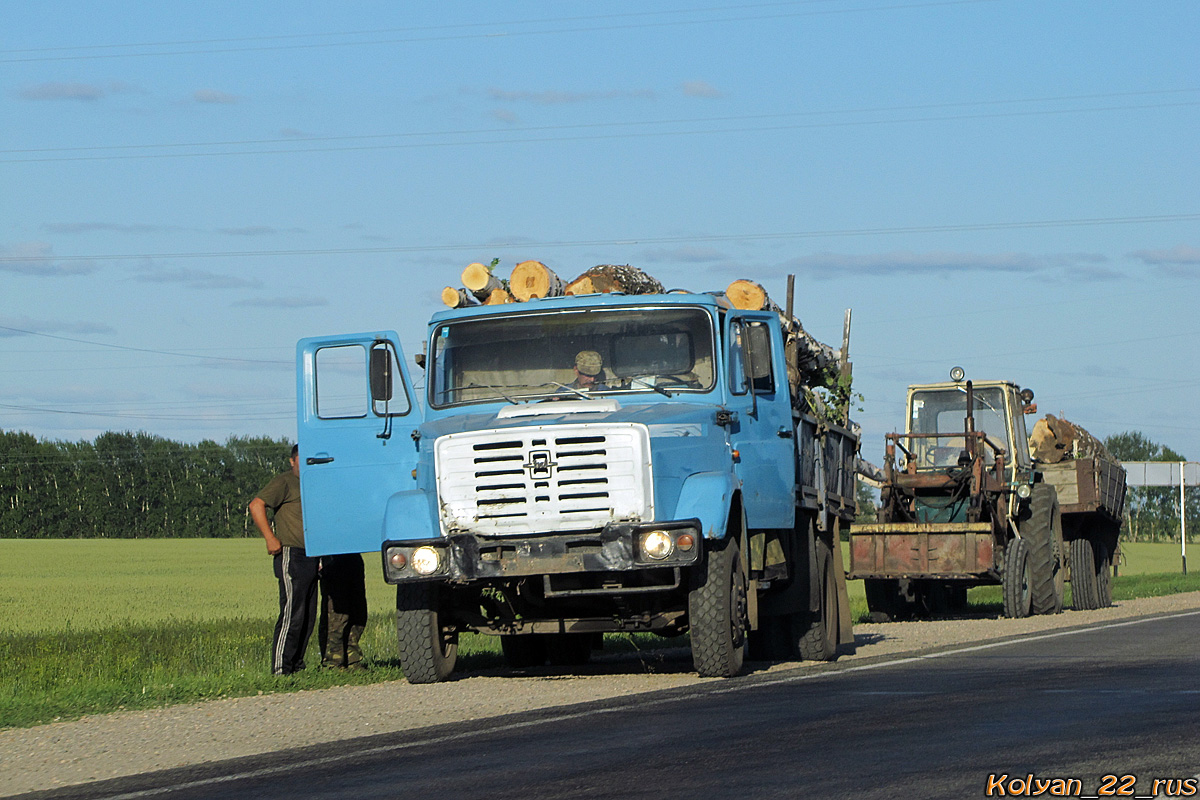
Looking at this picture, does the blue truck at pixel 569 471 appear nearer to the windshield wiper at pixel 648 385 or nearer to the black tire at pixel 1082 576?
the windshield wiper at pixel 648 385

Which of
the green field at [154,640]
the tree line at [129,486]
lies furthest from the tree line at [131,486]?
the green field at [154,640]

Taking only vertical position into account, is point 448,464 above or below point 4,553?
above

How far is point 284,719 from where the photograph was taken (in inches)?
433

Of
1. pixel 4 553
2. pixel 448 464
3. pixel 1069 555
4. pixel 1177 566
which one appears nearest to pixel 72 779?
pixel 448 464

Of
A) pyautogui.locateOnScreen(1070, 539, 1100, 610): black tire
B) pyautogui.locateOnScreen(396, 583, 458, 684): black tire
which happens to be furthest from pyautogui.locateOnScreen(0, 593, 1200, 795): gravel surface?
pyautogui.locateOnScreen(1070, 539, 1100, 610): black tire

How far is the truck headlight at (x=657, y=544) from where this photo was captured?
39.7ft

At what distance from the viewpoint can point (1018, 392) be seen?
24891mm

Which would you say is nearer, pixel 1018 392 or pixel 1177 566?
pixel 1018 392

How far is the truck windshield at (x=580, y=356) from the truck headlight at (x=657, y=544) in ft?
4.96

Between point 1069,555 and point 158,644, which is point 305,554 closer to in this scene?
point 158,644

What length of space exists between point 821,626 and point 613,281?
3636 mm

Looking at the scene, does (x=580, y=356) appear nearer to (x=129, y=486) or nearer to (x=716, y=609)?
(x=716, y=609)

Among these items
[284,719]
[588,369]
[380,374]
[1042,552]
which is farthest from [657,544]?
[1042,552]

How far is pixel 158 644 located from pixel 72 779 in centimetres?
1106
